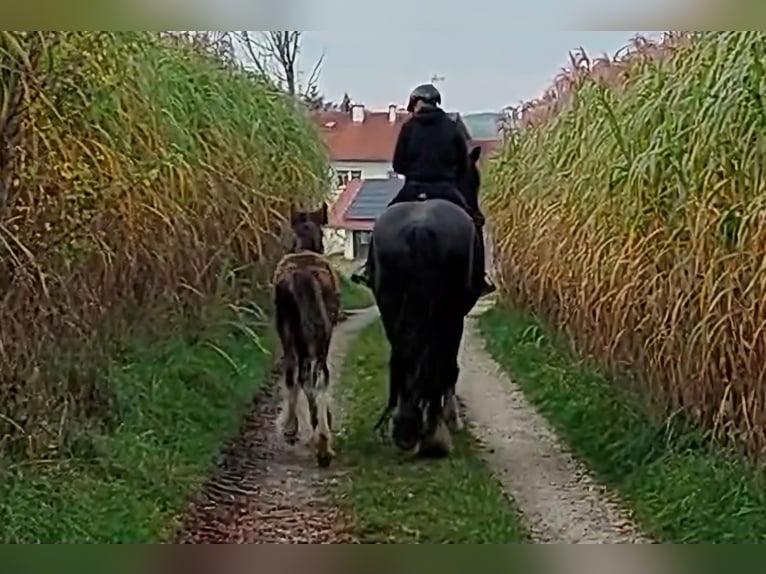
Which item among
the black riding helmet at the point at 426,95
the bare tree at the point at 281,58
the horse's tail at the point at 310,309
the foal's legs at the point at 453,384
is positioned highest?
the bare tree at the point at 281,58

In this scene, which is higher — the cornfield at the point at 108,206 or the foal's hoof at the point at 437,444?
the cornfield at the point at 108,206

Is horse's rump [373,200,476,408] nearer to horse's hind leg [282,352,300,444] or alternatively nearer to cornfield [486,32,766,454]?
cornfield [486,32,766,454]

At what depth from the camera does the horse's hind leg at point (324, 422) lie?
7.02ft

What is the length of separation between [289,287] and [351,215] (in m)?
0.17

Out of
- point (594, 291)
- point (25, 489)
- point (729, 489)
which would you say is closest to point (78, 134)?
point (25, 489)

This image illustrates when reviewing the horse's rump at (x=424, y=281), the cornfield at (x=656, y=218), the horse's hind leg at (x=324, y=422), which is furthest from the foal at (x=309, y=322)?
the cornfield at (x=656, y=218)

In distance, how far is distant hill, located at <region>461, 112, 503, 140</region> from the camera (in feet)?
6.95

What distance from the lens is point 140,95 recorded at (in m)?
2.15

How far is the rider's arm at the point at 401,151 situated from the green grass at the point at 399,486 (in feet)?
0.93

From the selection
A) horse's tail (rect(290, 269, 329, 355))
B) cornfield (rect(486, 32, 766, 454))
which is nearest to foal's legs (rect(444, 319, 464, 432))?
cornfield (rect(486, 32, 766, 454))

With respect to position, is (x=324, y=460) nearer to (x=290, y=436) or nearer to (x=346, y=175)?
(x=290, y=436)

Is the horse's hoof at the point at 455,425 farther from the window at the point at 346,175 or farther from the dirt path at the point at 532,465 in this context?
the window at the point at 346,175

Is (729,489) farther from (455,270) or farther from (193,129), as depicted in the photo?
(193,129)

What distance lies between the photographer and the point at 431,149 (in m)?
2.14
